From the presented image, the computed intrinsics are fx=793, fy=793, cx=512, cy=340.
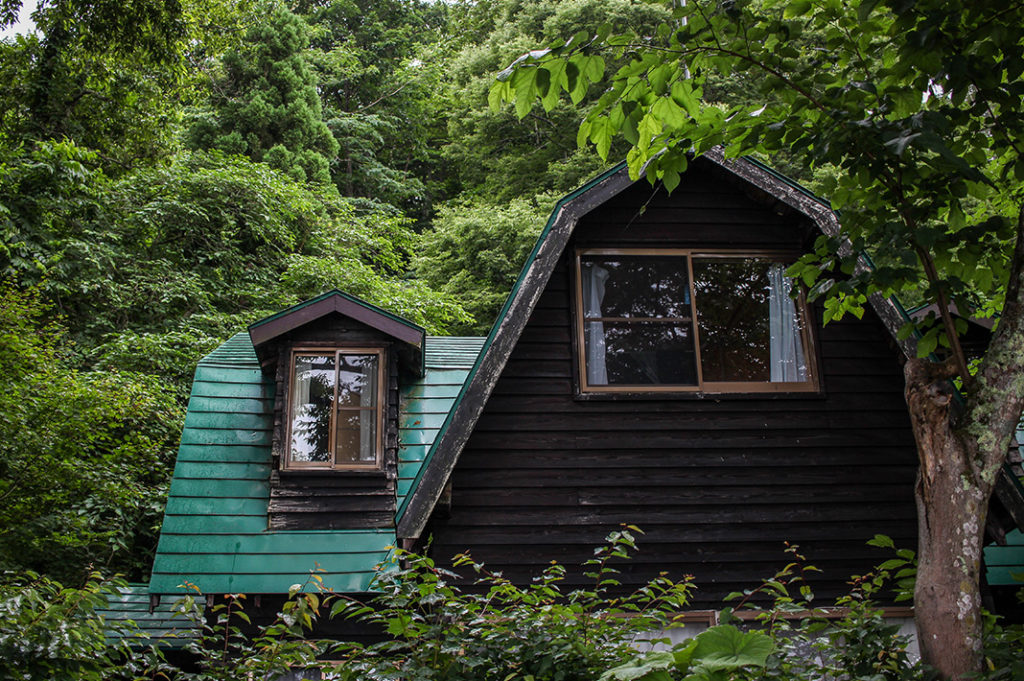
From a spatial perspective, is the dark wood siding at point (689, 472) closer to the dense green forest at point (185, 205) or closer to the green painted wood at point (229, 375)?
the green painted wood at point (229, 375)

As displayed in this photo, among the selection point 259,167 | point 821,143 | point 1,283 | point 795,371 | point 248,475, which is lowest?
point 248,475

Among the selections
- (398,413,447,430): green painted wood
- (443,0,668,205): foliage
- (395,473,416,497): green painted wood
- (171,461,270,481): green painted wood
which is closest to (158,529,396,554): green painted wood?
(395,473,416,497): green painted wood

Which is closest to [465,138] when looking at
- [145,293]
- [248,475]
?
[145,293]

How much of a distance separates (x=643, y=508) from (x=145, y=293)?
50.6ft

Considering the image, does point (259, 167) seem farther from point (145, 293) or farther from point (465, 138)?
point (465, 138)

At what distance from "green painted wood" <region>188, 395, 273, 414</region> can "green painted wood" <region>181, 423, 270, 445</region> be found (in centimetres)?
30

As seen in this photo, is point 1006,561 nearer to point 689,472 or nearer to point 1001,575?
point 1001,575

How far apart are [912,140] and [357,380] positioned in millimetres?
6719

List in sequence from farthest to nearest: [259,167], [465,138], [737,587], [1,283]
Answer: [465,138] → [259,167] → [1,283] → [737,587]

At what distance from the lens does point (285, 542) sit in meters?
8.31

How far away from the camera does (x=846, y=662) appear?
164 inches

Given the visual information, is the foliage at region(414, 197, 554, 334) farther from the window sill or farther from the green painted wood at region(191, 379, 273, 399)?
the window sill

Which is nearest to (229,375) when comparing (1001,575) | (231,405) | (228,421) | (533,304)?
(231,405)

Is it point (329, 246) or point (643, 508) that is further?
point (329, 246)
